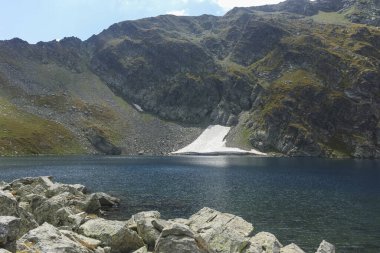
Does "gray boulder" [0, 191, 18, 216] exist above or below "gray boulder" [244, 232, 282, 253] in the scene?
above

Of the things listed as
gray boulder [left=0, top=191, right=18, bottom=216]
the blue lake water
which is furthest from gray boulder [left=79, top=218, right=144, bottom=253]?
the blue lake water

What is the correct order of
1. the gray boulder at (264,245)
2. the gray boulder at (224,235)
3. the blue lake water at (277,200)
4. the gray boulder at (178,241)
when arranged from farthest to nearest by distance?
1. the blue lake water at (277,200)
2. the gray boulder at (224,235)
3. the gray boulder at (264,245)
4. the gray boulder at (178,241)

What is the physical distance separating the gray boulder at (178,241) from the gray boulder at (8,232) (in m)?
11.0

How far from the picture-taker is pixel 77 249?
72.0ft

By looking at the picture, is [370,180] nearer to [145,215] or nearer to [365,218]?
[365,218]

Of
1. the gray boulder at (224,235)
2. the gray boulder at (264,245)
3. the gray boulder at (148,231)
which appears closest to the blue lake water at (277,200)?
the gray boulder at (224,235)

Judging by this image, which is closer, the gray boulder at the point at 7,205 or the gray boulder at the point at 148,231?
the gray boulder at the point at 7,205

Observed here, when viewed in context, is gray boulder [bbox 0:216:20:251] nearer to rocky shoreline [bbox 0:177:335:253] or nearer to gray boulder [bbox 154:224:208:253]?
rocky shoreline [bbox 0:177:335:253]

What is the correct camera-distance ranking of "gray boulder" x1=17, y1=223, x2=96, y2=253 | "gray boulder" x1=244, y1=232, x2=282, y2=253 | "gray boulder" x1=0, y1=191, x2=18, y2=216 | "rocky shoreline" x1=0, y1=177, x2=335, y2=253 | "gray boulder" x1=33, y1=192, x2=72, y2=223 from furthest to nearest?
"gray boulder" x1=33, y1=192, x2=72, y2=223 < "gray boulder" x1=244, y1=232, x2=282, y2=253 < "gray boulder" x1=0, y1=191, x2=18, y2=216 < "rocky shoreline" x1=0, y1=177, x2=335, y2=253 < "gray boulder" x1=17, y1=223, x2=96, y2=253

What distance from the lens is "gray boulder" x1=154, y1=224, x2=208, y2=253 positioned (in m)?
26.6

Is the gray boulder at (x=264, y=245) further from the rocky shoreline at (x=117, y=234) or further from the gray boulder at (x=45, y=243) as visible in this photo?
the gray boulder at (x=45, y=243)

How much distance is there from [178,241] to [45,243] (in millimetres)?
8962

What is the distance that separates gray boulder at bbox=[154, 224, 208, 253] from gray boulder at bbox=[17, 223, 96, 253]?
19.9 ft

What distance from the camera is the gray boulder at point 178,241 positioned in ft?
87.1
